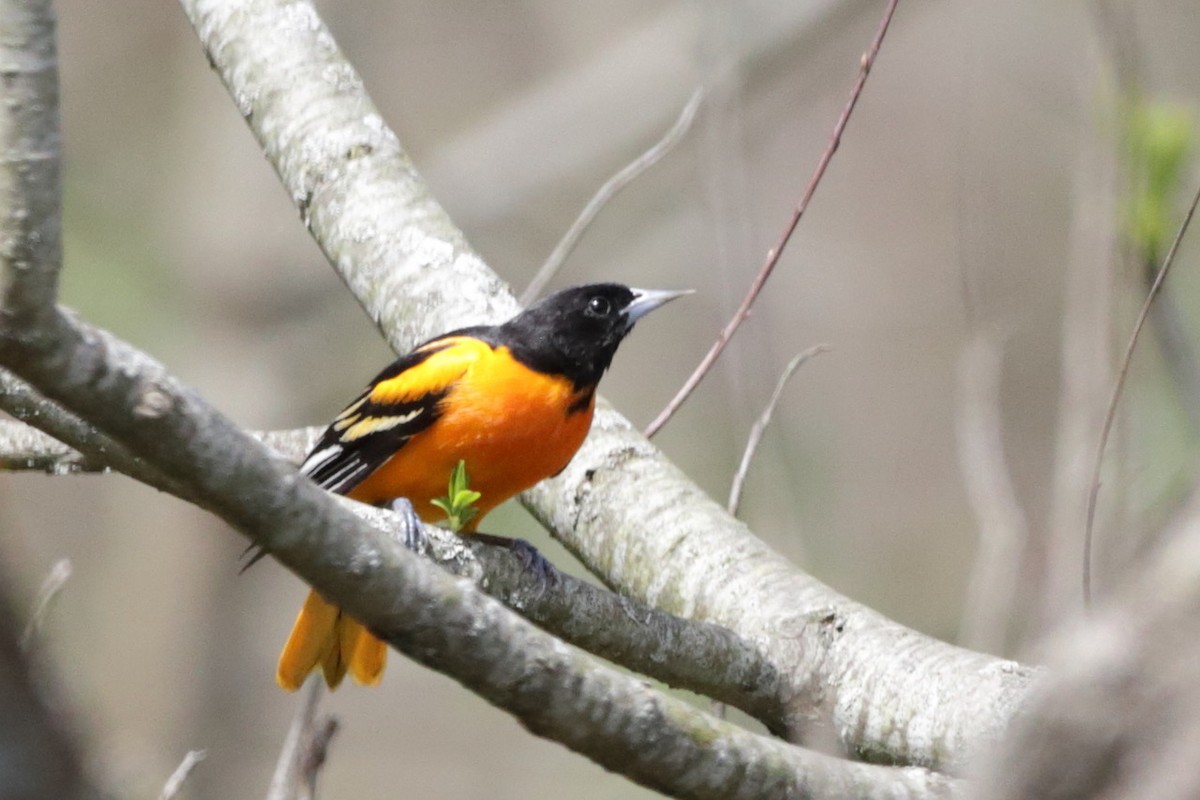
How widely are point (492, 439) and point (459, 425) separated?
0.11 meters

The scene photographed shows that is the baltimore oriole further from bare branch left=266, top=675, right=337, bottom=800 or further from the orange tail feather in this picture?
bare branch left=266, top=675, right=337, bottom=800

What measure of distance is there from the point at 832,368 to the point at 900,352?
540 millimetres

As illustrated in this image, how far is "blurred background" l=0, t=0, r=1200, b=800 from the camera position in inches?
363

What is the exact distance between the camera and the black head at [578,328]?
14.3 feet

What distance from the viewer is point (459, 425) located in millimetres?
4133

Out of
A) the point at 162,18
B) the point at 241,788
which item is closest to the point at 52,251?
the point at 241,788

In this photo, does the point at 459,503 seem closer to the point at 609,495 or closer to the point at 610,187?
the point at 609,495

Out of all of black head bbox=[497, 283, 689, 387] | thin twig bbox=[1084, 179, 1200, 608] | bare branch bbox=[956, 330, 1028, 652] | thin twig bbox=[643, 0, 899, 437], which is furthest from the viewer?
black head bbox=[497, 283, 689, 387]

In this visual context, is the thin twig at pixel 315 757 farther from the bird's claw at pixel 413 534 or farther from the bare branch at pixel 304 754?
the bird's claw at pixel 413 534

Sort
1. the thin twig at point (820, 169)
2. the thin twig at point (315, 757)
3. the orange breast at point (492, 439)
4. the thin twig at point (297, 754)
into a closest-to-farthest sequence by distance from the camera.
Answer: the thin twig at point (315, 757)
the thin twig at point (297, 754)
the thin twig at point (820, 169)
the orange breast at point (492, 439)

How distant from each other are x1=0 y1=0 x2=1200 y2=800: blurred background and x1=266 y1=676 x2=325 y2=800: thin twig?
4.53m

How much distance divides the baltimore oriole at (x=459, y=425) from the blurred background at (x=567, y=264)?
3167 mm

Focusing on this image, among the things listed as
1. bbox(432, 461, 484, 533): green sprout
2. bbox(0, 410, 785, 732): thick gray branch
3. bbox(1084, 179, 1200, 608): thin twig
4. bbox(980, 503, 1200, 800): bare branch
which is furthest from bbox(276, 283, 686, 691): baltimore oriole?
bbox(980, 503, 1200, 800): bare branch

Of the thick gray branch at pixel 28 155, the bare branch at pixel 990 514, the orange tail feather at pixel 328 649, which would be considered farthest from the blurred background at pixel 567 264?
the thick gray branch at pixel 28 155
